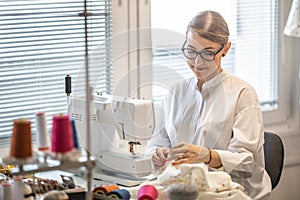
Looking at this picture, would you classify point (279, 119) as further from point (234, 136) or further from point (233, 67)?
point (234, 136)

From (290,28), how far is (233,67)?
42cm

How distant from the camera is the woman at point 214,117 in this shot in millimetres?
2701

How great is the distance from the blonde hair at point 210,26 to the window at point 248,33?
24.2 inches

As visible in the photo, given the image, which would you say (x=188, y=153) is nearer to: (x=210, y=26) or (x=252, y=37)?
(x=210, y=26)

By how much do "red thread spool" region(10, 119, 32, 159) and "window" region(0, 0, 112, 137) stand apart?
3.44 feet

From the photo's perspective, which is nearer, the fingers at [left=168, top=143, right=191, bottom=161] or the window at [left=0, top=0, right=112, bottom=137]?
the fingers at [left=168, top=143, right=191, bottom=161]

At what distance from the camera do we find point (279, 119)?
409 cm

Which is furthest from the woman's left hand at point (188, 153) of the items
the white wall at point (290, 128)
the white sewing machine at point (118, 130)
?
the white wall at point (290, 128)

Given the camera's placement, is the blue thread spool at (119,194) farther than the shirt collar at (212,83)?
No

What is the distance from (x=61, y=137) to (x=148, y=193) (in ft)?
1.19

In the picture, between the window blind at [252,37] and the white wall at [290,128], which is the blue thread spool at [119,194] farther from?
the white wall at [290,128]

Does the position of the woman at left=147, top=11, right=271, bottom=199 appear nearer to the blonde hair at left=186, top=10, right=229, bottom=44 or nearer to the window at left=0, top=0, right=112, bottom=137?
the blonde hair at left=186, top=10, right=229, bottom=44

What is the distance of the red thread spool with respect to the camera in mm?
1956

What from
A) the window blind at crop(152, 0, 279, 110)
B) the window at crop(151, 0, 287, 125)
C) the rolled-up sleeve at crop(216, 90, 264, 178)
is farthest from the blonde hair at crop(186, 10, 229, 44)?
the window blind at crop(152, 0, 279, 110)
